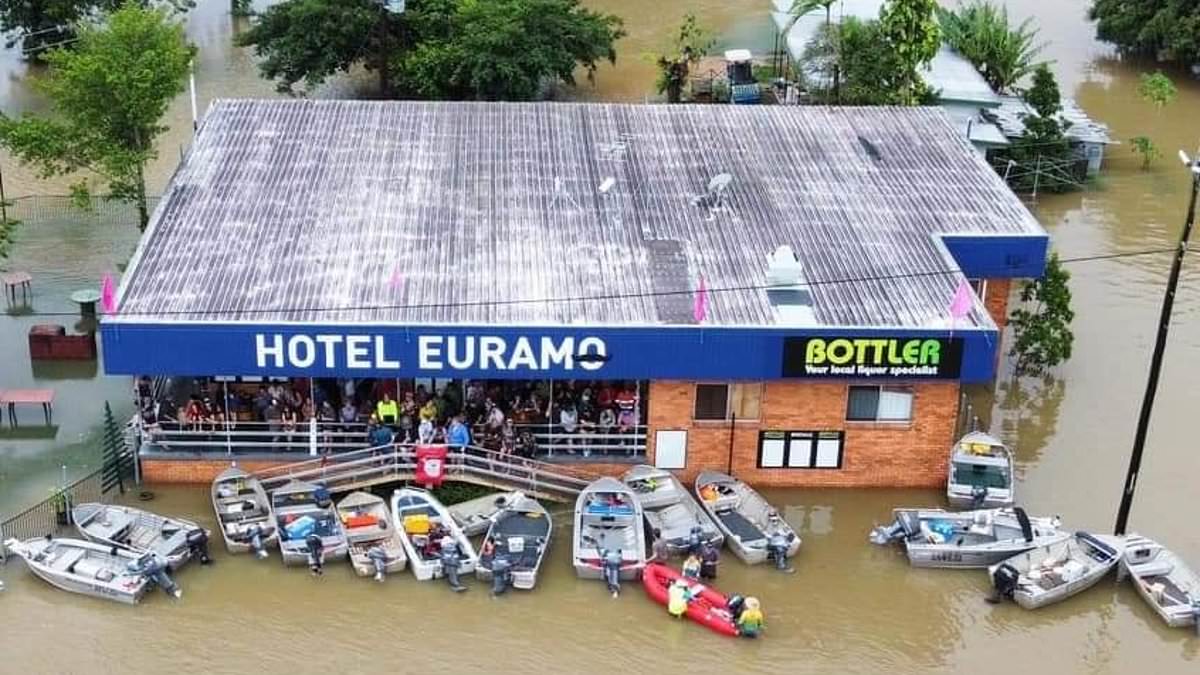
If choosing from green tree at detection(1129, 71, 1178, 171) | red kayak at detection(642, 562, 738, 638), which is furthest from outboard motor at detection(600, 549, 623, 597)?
green tree at detection(1129, 71, 1178, 171)

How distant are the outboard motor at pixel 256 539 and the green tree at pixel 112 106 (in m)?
17.2

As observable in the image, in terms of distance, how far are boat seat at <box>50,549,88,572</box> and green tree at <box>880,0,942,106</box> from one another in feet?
114

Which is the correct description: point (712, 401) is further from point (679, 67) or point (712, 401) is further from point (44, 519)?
point (679, 67)

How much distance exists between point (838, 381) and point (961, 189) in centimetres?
987

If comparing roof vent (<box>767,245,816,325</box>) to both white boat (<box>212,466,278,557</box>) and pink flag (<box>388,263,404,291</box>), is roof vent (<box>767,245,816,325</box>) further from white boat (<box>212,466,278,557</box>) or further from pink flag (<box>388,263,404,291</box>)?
white boat (<box>212,466,278,557</box>)

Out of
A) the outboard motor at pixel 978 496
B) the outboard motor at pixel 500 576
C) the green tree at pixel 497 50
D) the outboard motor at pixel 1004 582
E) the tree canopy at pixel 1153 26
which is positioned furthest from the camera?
the tree canopy at pixel 1153 26

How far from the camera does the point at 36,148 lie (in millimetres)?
42625

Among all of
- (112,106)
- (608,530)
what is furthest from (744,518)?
(112,106)

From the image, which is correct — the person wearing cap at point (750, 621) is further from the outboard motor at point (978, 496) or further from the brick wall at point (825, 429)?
the outboard motor at point (978, 496)

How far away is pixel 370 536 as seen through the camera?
30.4 m

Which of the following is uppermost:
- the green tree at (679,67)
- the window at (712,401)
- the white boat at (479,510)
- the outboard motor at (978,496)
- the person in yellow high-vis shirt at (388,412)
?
the green tree at (679,67)

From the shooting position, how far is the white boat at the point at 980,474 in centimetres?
3222

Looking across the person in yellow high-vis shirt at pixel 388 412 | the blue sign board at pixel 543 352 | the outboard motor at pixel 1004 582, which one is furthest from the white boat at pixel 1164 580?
the person in yellow high-vis shirt at pixel 388 412

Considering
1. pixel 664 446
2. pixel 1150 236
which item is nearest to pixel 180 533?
pixel 664 446
